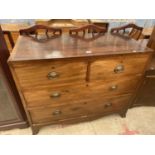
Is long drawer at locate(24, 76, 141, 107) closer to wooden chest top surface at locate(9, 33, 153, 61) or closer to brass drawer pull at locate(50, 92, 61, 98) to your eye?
brass drawer pull at locate(50, 92, 61, 98)

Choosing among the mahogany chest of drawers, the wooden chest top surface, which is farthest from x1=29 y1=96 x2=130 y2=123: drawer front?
the wooden chest top surface

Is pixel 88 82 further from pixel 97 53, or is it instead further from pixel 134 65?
pixel 134 65

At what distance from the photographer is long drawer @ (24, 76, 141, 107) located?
1103 mm

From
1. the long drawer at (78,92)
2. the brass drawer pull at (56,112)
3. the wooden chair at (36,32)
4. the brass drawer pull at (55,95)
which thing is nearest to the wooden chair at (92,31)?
the wooden chair at (36,32)

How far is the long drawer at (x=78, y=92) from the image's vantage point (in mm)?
1103

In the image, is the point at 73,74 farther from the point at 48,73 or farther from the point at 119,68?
the point at 119,68

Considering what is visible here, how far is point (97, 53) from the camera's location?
991mm

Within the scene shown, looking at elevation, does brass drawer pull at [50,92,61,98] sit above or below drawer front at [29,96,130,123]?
above

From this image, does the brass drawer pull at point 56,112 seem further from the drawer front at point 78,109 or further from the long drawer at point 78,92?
the long drawer at point 78,92

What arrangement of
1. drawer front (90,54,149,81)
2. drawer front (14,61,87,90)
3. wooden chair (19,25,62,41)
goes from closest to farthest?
drawer front (14,61,87,90) → drawer front (90,54,149,81) → wooden chair (19,25,62,41)

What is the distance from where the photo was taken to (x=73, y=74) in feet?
3.39

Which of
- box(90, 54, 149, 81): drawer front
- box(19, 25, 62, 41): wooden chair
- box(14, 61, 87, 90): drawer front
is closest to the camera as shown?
box(14, 61, 87, 90): drawer front

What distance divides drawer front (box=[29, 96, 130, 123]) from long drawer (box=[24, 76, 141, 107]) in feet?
0.25
